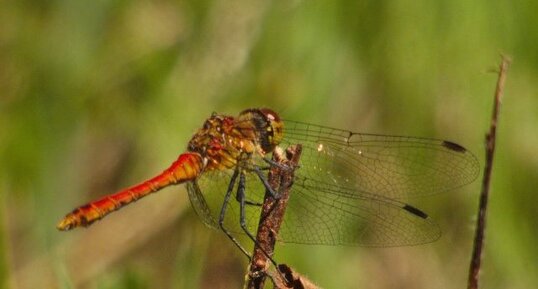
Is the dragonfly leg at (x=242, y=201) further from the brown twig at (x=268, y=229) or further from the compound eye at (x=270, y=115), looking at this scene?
the brown twig at (x=268, y=229)

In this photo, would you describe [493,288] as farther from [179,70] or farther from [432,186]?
[179,70]

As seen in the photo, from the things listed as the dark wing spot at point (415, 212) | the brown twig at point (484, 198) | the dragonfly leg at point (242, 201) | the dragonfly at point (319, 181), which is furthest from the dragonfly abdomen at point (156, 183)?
the brown twig at point (484, 198)

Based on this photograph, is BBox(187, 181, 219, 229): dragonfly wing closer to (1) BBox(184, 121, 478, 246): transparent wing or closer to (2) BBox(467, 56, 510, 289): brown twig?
(1) BBox(184, 121, 478, 246): transparent wing

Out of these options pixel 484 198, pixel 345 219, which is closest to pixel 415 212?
pixel 345 219

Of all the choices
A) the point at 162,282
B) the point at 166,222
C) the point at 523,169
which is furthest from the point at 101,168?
the point at 523,169

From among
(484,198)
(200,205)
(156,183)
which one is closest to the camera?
(484,198)

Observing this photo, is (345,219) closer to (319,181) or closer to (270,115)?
(319,181)

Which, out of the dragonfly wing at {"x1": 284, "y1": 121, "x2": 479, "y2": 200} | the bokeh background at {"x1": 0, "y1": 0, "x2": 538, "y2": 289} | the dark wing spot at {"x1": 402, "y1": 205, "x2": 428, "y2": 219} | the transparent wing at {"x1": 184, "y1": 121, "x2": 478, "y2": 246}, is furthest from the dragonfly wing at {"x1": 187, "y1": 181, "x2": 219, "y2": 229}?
the dark wing spot at {"x1": 402, "y1": 205, "x2": 428, "y2": 219}
